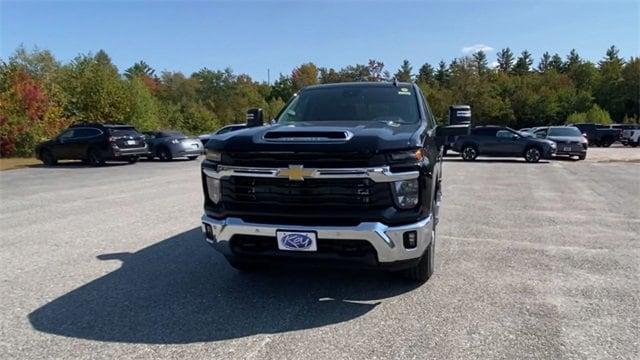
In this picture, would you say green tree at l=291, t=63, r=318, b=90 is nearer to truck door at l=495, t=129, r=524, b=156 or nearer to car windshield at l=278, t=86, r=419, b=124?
truck door at l=495, t=129, r=524, b=156

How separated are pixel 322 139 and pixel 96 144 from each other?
61.0 ft

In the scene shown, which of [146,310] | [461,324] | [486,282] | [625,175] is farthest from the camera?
[625,175]

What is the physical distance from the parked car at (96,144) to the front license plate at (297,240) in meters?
17.9

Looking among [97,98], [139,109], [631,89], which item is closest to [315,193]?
[97,98]

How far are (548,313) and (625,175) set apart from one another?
14.1 meters

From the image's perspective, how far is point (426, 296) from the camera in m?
4.47

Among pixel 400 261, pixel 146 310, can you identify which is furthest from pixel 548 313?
pixel 146 310

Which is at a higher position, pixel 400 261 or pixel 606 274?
pixel 400 261

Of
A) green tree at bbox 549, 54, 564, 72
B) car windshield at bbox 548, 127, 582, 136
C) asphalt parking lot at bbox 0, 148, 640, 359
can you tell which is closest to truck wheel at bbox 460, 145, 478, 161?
car windshield at bbox 548, 127, 582, 136

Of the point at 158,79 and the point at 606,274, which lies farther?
the point at 158,79

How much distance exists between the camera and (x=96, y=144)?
20.2m

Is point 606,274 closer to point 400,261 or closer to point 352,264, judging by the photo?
point 400,261

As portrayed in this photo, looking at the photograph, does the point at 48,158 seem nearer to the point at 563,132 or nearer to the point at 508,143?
the point at 508,143

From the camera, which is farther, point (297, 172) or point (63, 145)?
point (63, 145)
